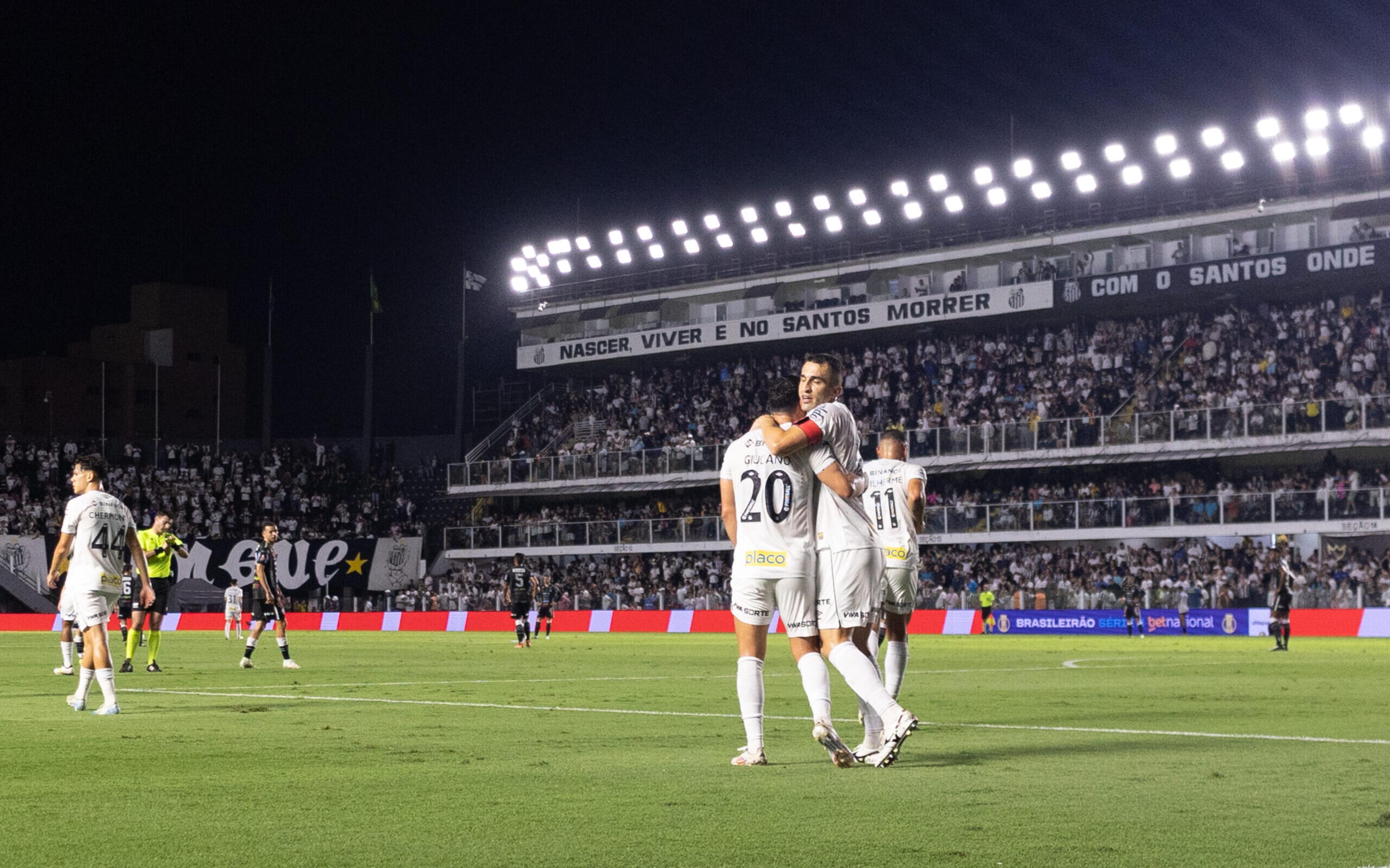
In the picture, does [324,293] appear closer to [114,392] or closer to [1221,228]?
[114,392]

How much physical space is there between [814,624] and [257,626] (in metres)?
15.6

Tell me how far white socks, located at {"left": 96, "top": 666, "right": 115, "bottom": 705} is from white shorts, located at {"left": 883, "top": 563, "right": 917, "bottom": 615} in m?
6.84

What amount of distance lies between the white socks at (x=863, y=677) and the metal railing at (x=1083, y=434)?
43808 millimetres

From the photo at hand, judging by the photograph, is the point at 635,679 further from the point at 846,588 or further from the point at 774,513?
the point at 774,513

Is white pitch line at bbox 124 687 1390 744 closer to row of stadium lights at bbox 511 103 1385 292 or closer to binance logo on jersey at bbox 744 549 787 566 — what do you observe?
binance logo on jersey at bbox 744 549 787 566

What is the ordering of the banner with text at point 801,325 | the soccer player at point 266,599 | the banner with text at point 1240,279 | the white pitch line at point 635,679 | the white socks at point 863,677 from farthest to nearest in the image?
the banner with text at point 801,325 < the banner with text at point 1240,279 < the soccer player at point 266,599 < the white pitch line at point 635,679 < the white socks at point 863,677

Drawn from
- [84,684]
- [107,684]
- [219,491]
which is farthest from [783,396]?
[219,491]

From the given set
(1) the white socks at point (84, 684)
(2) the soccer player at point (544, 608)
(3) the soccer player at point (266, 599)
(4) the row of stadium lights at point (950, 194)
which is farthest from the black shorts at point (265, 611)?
(4) the row of stadium lights at point (950, 194)

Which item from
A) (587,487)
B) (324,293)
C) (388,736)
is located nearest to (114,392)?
(324,293)

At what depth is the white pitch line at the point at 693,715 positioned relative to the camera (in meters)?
11.9

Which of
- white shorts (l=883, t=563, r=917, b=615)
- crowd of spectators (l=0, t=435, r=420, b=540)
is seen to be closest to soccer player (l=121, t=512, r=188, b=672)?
white shorts (l=883, t=563, r=917, b=615)

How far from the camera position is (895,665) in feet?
42.5

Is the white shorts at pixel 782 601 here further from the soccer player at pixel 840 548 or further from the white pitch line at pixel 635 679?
the white pitch line at pixel 635 679

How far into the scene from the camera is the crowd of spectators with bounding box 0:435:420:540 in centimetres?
6644
